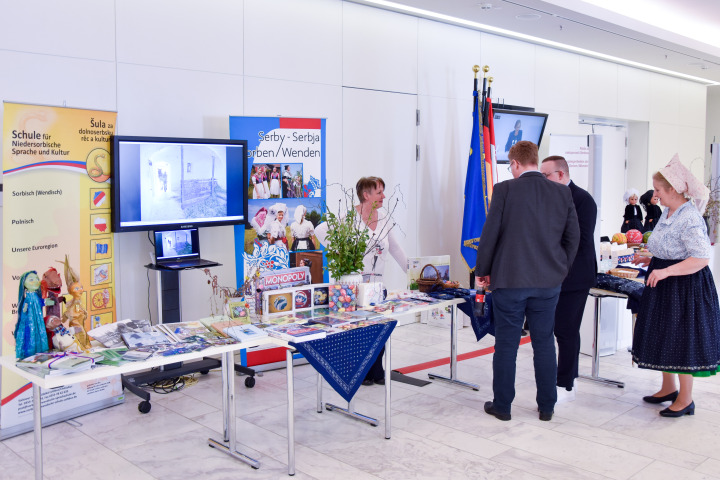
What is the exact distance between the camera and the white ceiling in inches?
251

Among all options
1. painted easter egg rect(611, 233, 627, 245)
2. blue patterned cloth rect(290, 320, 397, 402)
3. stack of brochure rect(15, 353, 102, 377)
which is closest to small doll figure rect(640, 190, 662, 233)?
painted easter egg rect(611, 233, 627, 245)

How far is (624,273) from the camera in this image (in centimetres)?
490

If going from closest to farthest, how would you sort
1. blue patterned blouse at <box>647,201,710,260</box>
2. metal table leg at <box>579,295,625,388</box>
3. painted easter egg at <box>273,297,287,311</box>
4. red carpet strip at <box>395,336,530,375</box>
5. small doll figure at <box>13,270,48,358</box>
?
1. small doll figure at <box>13,270,48,358</box>
2. painted easter egg at <box>273,297,287,311</box>
3. blue patterned blouse at <box>647,201,710,260</box>
4. metal table leg at <box>579,295,625,388</box>
5. red carpet strip at <box>395,336,530,375</box>

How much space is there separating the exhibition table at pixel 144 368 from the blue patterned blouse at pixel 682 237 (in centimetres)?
240

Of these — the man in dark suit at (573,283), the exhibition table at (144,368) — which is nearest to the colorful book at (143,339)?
the exhibition table at (144,368)

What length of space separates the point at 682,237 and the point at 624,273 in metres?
1.04

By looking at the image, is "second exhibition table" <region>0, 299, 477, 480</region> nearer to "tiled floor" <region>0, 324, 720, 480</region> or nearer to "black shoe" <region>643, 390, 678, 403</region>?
"tiled floor" <region>0, 324, 720, 480</region>

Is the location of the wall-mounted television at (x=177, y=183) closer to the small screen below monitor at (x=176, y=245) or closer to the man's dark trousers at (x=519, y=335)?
the small screen below monitor at (x=176, y=245)

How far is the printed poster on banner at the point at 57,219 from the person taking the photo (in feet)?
12.4

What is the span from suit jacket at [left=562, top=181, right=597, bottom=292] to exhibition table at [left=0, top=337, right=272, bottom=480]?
2093 millimetres

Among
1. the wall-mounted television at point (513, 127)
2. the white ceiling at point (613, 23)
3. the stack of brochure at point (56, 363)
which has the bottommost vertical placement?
the stack of brochure at point (56, 363)

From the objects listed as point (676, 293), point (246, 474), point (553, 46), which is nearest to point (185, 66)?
point (246, 474)

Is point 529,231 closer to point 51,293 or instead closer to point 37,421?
point 51,293

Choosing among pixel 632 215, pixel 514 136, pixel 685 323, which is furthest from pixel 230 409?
Result: pixel 632 215
